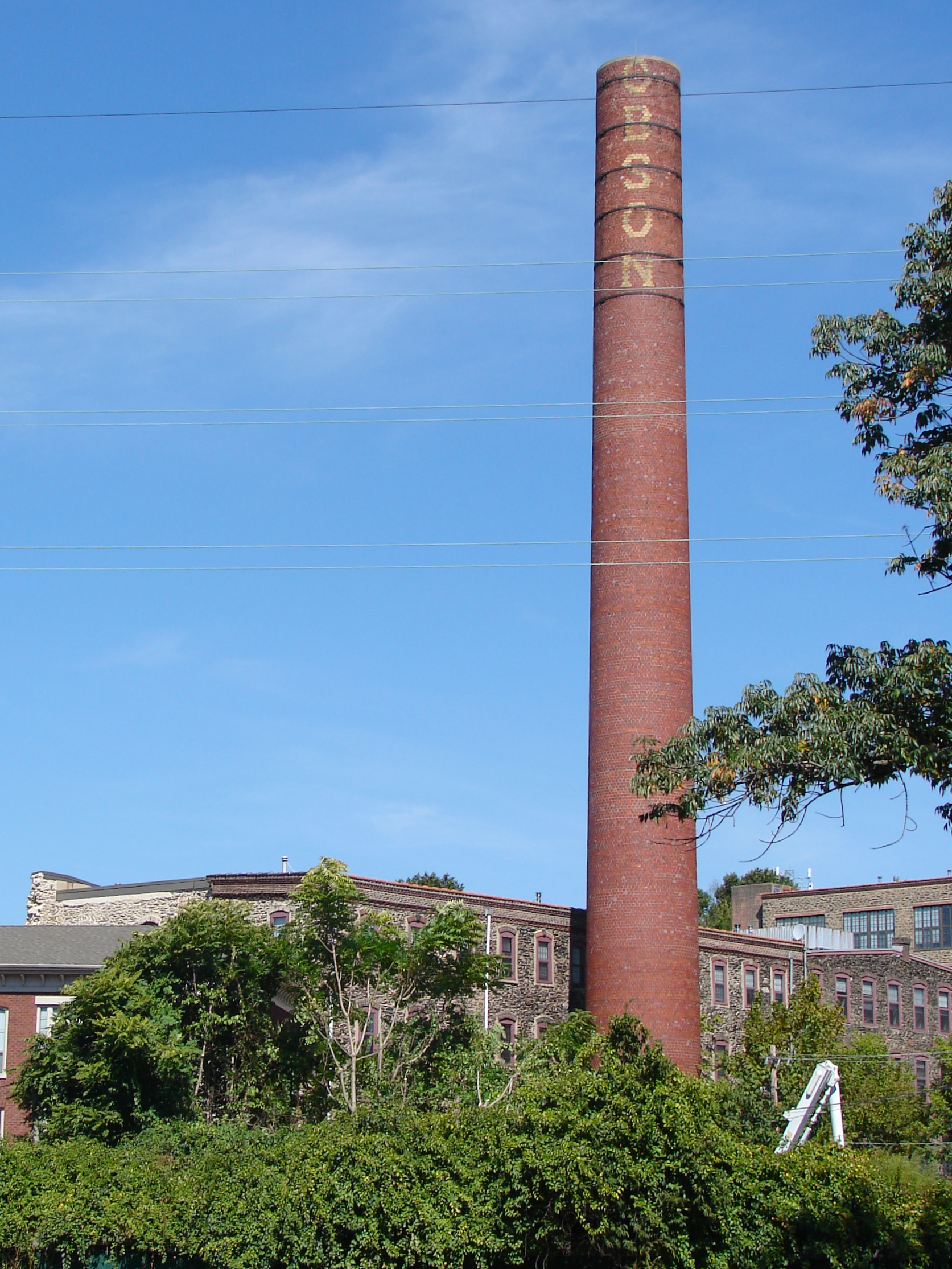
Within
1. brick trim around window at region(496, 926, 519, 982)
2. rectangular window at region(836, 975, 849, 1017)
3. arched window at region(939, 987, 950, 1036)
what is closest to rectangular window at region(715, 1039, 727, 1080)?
brick trim around window at region(496, 926, 519, 982)

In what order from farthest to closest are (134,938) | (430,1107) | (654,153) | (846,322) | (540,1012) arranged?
(540,1012), (654,153), (134,938), (430,1107), (846,322)

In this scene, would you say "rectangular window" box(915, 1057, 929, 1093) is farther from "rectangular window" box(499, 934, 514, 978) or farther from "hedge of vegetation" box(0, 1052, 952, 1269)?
"hedge of vegetation" box(0, 1052, 952, 1269)

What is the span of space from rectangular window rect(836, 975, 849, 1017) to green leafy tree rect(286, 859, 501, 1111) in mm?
25477

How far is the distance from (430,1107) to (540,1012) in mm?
17820

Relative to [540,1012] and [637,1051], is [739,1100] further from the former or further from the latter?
[540,1012]

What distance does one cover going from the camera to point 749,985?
56312mm

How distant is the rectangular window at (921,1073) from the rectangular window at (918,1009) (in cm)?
153

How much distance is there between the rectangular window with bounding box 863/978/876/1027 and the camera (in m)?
59.1

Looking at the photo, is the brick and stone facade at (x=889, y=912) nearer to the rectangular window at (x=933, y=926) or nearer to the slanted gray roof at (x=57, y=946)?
the rectangular window at (x=933, y=926)

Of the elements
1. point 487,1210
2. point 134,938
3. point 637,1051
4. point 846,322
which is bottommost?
point 487,1210

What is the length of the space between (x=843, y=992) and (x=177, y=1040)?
3189cm

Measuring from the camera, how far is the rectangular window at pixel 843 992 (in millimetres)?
59000

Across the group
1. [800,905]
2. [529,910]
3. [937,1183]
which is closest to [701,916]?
[800,905]

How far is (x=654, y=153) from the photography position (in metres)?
42.7
